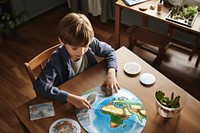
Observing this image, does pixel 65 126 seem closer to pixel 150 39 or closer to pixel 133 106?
pixel 133 106

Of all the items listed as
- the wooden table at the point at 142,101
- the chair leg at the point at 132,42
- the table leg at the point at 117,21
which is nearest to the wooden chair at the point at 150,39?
the chair leg at the point at 132,42

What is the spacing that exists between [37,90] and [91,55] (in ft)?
1.31

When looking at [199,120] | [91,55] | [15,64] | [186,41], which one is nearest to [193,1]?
[186,41]

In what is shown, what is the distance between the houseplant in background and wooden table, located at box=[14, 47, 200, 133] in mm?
1759

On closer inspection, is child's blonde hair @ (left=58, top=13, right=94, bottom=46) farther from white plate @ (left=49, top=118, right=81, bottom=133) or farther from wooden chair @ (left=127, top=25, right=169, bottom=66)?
wooden chair @ (left=127, top=25, right=169, bottom=66)

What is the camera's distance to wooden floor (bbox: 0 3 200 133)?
7.54 feet

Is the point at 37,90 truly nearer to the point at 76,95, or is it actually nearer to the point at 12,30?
the point at 76,95

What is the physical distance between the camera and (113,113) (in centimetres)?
122

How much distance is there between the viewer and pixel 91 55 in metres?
1.53

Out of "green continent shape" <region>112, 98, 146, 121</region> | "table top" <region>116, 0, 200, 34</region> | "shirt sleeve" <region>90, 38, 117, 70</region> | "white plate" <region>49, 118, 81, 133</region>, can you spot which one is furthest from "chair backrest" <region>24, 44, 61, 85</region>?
"table top" <region>116, 0, 200, 34</region>

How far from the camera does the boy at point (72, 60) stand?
125cm

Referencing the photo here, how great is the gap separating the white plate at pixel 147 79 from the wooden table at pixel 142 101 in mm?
20

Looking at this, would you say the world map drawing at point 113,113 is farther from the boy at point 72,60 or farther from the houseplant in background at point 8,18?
the houseplant in background at point 8,18

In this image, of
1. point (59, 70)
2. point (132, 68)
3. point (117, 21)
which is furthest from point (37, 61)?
point (117, 21)
